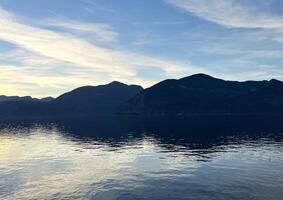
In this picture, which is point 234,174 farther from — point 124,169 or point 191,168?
point 124,169

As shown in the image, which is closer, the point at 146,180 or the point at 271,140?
the point at 146,180

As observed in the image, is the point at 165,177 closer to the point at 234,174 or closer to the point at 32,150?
the point at 234,174

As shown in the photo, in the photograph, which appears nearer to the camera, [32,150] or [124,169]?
[124,169]

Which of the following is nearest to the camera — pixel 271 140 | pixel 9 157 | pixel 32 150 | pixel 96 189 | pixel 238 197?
pixel 238 197

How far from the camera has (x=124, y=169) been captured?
90.8 meters

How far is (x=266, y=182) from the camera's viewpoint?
7200cm

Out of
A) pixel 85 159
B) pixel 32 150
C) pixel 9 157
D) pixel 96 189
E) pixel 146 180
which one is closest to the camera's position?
pixel 96 189

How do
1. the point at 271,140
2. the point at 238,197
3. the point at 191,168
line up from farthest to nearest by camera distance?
the point at 271,140
the point at 191,168
the point at 238,197

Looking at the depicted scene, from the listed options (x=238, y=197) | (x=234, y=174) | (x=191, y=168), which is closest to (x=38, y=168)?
(x=191, y=168)

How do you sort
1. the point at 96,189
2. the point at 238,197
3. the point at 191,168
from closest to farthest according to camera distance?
the point at 238,197 < the point at 96,189 < the point at 191,168

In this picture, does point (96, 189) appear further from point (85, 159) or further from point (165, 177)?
point (85, 159)

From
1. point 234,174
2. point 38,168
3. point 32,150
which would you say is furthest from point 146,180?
point 32,150

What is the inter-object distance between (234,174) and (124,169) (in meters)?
24.8

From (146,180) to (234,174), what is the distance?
18.2 meters
